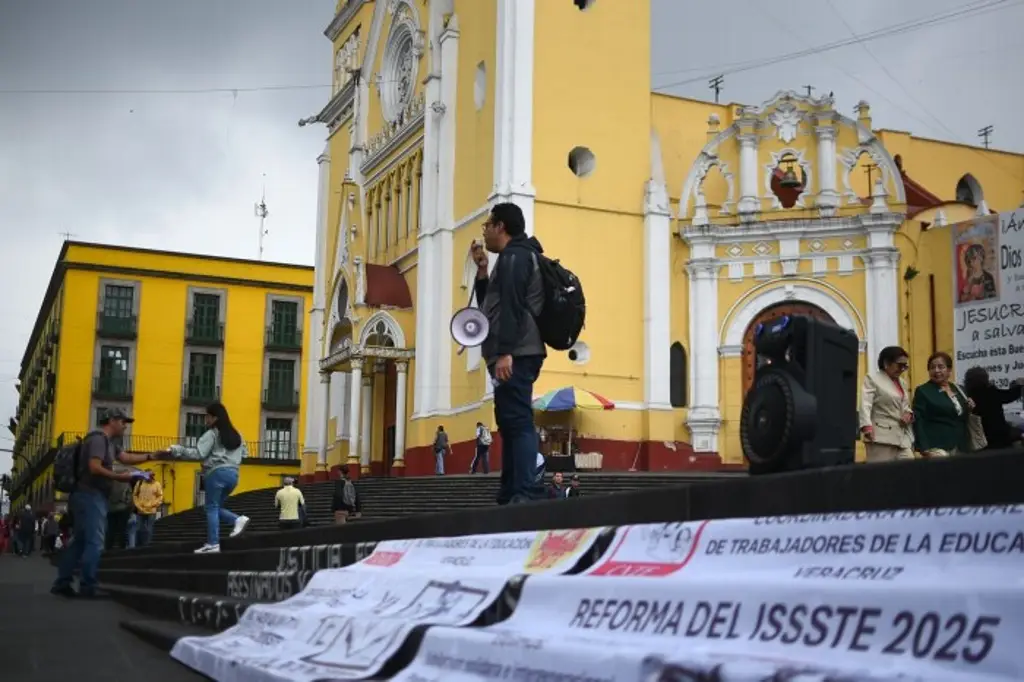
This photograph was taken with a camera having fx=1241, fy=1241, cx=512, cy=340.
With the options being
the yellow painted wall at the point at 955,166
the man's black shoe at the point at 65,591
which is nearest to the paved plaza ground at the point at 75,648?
the man's black shoe at the point at 65,591

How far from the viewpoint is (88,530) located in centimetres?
1116

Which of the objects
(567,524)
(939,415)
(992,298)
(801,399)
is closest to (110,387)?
(992,298)

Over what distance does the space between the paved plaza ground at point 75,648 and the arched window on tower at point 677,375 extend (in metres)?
20.6

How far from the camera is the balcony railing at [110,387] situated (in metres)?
54.5

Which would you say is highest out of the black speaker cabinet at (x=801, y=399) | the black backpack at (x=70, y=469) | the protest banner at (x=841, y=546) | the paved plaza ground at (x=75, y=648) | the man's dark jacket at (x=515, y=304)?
the man's dark jacket at (x=515, y=304)

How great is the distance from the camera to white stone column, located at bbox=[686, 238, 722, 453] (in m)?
29.1

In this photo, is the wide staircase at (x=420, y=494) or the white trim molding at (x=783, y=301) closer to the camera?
the wide staircase at (x=420, y=494)

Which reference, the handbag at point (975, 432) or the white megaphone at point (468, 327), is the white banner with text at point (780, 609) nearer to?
the white megaphone at point (468, 327)

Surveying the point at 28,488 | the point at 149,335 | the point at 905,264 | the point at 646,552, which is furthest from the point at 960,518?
the point at 28,488

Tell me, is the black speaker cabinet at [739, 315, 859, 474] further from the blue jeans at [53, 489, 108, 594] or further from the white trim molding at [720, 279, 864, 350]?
the white trim molding at [720, 279, 864, 350]

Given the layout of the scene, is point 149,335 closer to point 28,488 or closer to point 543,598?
point 28,488

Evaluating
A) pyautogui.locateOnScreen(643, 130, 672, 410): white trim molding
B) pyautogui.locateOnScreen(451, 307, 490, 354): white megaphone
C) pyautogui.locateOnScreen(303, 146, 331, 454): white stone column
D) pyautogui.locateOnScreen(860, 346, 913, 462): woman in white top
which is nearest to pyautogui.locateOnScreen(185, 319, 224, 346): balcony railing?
pyautogui.locateOnScreen(303, 146, 331, 454): white stone column

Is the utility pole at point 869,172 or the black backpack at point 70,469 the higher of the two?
the utility pole at point 869,172

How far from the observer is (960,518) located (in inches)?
121
